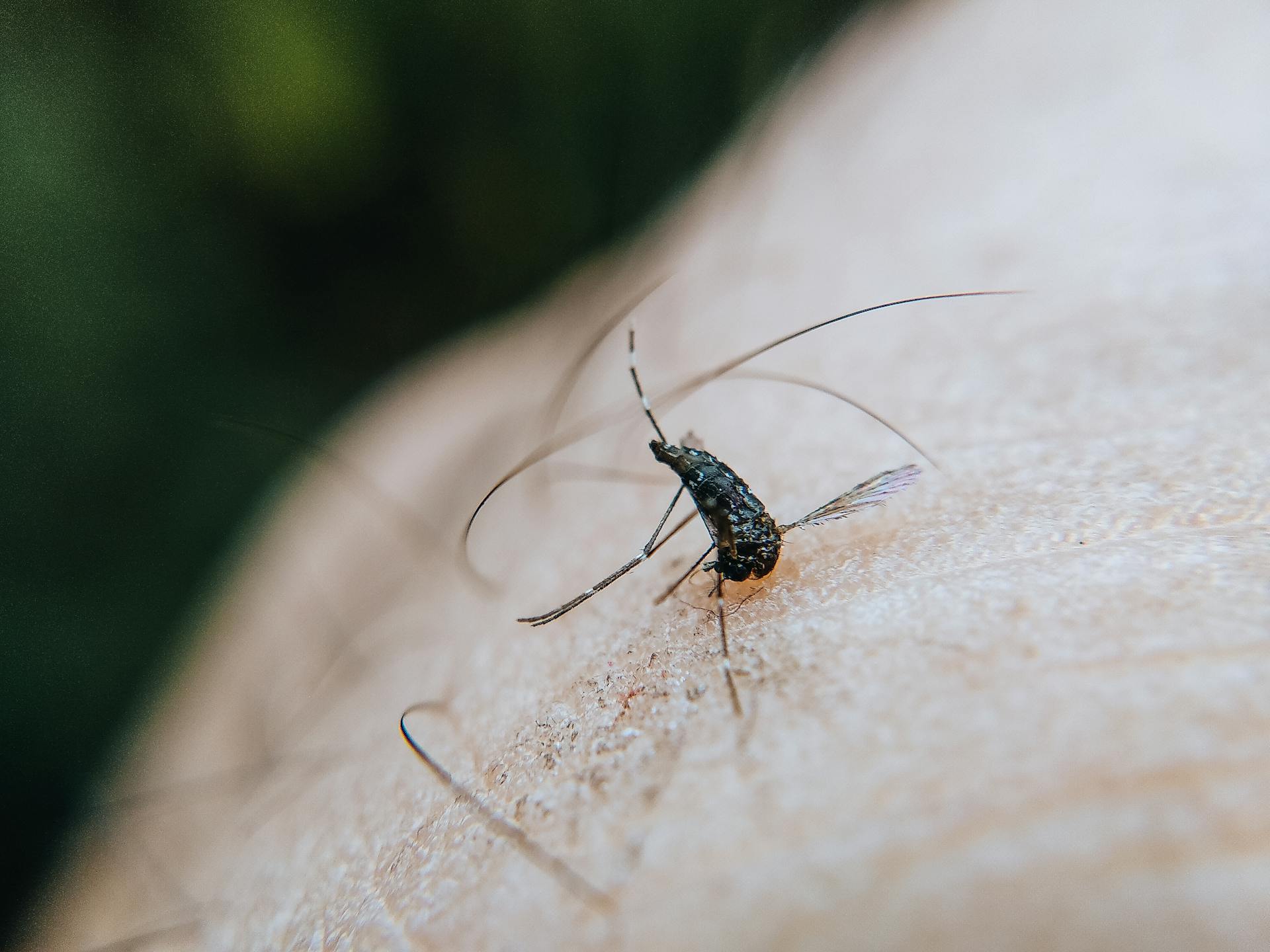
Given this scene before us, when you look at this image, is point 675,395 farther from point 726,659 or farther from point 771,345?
point 726,659

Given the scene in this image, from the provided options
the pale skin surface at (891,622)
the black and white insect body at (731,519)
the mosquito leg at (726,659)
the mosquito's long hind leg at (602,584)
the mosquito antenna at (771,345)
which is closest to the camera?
the pale skin surface at (891,622)

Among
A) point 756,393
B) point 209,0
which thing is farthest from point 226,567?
point 756,393

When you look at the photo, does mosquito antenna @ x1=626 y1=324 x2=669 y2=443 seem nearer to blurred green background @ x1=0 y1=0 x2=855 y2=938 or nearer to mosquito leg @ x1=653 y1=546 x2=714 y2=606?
mosquito leg @ x1=653 y1=546 x2=714 y2=606

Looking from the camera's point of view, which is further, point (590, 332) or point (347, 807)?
point (590, 332)

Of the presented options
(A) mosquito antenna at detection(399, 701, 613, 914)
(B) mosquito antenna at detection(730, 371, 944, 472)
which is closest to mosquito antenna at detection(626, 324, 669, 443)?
(B) mosquito antenna at detection(730, 371, 944, 472)

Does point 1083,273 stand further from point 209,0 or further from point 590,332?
point 209,0

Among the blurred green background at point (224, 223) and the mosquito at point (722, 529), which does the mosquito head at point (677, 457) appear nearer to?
the mosquito at point (722, 529)

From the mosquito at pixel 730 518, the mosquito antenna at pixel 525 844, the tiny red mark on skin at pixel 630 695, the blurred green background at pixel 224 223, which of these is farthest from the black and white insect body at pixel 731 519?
the blurred green background at pixel 224 223
